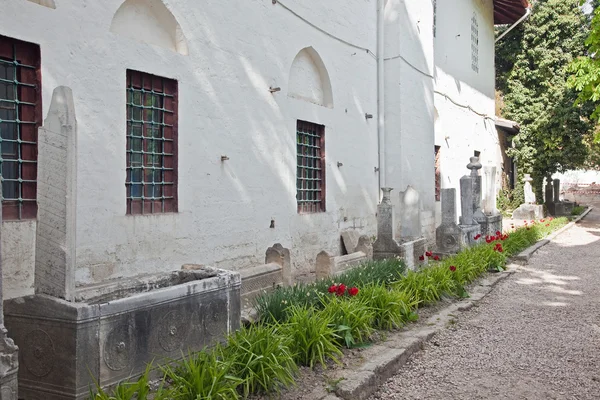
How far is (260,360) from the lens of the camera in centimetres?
352

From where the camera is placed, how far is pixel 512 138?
21406 mm

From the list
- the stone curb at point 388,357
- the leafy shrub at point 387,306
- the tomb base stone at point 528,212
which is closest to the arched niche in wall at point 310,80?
A: the leafy shrub at point 387,306

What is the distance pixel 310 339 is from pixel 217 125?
12.1ft

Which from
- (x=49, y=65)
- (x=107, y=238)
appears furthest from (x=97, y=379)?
(x=49, y=65)

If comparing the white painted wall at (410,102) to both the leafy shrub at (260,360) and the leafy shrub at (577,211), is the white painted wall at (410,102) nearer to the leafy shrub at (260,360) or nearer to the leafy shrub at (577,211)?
the leafy shrub at (260,360)

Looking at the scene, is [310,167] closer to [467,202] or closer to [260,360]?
[467,202]

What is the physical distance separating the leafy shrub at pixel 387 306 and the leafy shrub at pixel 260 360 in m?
1.59

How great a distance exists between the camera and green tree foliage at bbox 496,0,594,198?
19.5m

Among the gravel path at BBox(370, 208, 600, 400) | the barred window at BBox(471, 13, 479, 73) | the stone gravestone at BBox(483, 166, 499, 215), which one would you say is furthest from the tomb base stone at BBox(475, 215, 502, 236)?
the barred window at BBox(471, 13, 479, 73)

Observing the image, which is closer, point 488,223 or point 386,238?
point 386,238

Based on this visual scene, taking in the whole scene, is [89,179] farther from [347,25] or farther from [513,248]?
[513,248]

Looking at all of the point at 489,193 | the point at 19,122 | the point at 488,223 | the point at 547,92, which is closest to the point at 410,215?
the point at 488,223

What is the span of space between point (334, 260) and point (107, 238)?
Answer: 3.15 metres

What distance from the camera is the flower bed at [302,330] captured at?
3174 millimetres
